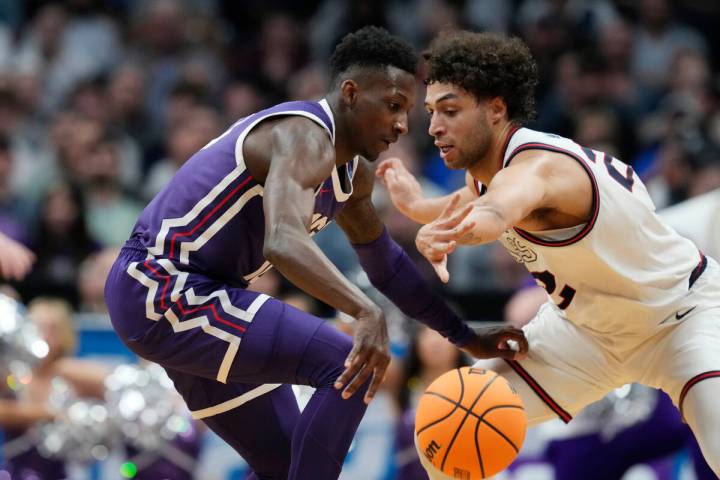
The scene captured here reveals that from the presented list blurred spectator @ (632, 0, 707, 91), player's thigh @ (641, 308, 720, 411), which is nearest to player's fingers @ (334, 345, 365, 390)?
player's thigh @ (641, 308, 720, 411)

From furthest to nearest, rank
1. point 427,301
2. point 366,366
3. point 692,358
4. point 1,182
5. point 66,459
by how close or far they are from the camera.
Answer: point 1,182 → point 66,459 → point 427,301 → point 692,358 → point 366,366

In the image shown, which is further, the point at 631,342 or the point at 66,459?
the point at 66,459

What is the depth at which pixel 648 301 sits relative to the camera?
5383mm

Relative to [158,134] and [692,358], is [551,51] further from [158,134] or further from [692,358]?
[692,358]

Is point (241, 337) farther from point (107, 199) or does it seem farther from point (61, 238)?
point (107, 199)

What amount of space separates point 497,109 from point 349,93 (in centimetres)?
71

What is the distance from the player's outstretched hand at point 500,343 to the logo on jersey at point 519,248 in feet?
1.29

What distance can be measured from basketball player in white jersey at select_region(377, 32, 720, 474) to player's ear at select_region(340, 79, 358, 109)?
42 centimetres

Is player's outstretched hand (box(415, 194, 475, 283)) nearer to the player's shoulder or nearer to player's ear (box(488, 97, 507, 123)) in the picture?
the player's shoulder

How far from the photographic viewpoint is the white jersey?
5.20 meters

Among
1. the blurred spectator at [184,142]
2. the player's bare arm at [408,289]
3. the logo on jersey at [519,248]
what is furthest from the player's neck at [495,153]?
the blurred spectator at [184,142]

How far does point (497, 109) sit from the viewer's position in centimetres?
540

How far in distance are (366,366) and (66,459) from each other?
14.6 ft

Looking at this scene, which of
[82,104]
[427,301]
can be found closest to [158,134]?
[82,104]
